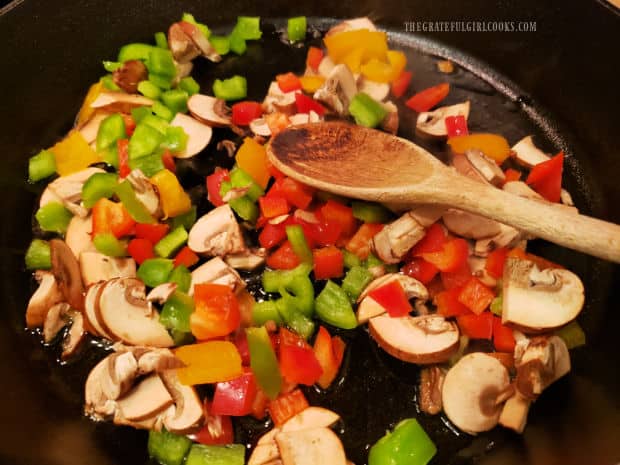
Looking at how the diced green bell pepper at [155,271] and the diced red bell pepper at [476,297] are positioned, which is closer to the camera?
the diced red bell pepper at [476,297]

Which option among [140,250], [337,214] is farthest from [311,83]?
[140,250]

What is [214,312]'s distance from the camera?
6.03 feet

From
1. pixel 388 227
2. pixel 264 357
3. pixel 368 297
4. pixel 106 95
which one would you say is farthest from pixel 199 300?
pixel 106 95

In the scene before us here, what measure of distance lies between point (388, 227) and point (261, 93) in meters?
1.16

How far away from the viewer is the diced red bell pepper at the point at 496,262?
1955 millimetres

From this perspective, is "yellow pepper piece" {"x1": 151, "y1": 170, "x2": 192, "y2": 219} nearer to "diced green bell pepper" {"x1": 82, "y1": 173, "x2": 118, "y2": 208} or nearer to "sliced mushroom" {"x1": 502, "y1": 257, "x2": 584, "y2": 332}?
"diced green bell pepper" {"x1": 82, "y1": 173, "x2": 118, "y2": 208}

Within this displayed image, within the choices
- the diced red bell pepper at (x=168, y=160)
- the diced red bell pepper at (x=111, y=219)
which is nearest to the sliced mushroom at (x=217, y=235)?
the diced red bell pepper at (x=111, y=219)

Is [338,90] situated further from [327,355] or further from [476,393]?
[476,393]

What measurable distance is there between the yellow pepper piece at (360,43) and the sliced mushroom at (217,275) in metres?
1.27

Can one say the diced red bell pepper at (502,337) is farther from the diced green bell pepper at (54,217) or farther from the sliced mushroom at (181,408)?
the diced green bell pepper at (54,217)

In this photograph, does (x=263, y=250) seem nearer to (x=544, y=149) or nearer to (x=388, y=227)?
(x=388, y=227)

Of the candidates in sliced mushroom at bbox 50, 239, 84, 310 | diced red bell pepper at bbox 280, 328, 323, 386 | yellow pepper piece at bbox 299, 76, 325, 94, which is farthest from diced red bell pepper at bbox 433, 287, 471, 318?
sliced mushroom at bbox 50, 239, 84, 310

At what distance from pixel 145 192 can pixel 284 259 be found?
60 centimetres

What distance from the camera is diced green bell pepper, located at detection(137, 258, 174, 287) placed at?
6.56ft
